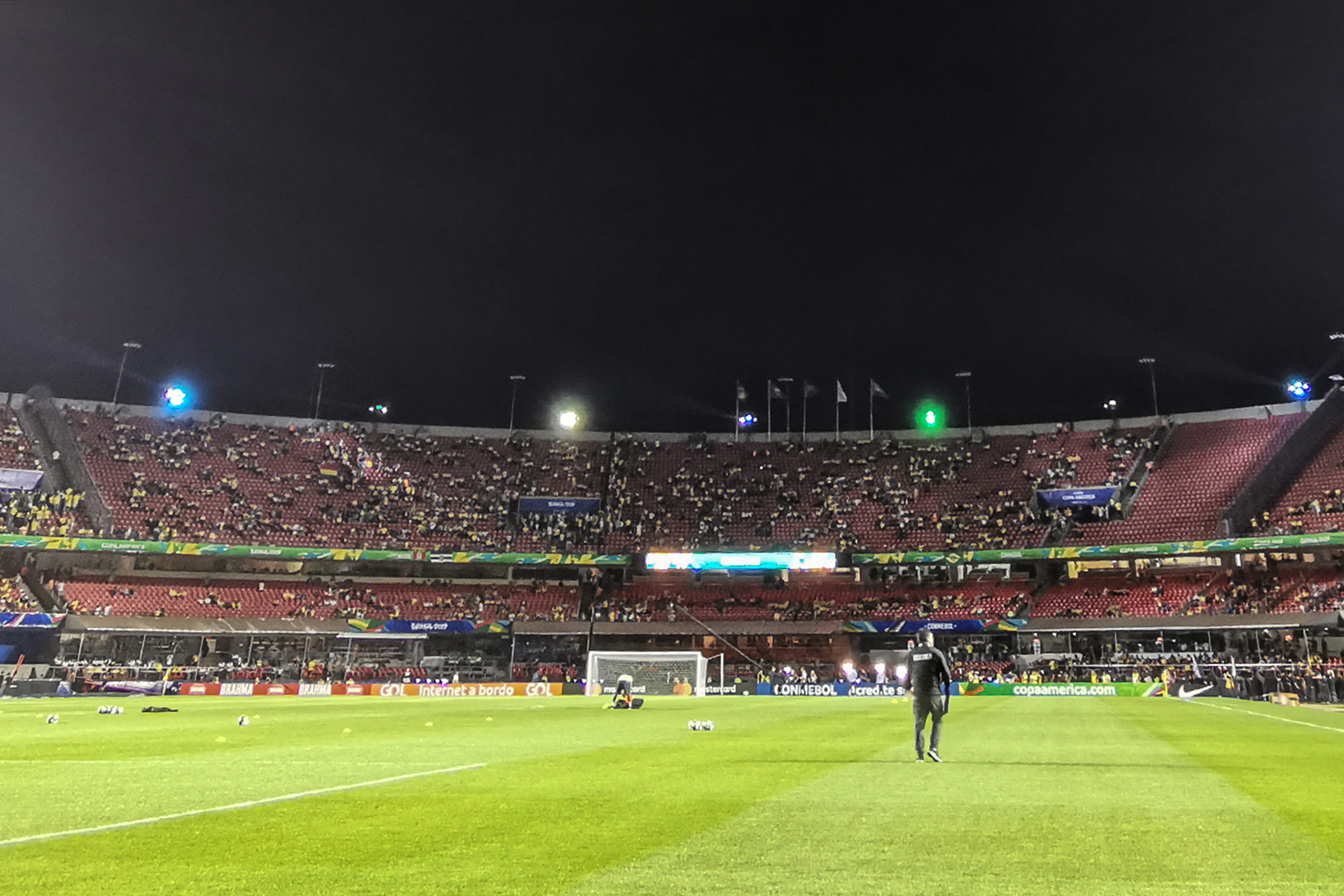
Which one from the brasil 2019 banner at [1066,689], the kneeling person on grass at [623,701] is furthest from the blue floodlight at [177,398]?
the brasil 2019 banner at [1066,689]

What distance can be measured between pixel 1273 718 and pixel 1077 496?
1638 inches

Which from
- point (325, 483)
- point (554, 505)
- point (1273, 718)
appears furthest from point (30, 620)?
point (1273, 718)

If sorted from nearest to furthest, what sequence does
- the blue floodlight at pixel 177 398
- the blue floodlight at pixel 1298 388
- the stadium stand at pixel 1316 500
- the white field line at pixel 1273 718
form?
the white field line at pixel 1273 718, the stadium stand at pixel 1316 500, the blue floodlight at pixel 1298 388, the blue floodlight at pixel 177 398

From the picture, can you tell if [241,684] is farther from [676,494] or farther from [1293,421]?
[1293,421]

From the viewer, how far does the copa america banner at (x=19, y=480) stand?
196 ft

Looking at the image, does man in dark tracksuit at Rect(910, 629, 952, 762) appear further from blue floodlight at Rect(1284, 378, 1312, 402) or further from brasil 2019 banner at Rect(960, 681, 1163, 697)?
blue floodlight at Rect(1284, 378, 1312, 402)

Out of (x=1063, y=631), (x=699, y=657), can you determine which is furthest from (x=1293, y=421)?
(x=699, y=657)

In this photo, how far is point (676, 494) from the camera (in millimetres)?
72812

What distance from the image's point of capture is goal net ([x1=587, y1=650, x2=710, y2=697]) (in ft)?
161

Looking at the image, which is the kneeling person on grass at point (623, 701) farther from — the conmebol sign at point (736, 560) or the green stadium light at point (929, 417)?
the green stadium light at point (929, 417)

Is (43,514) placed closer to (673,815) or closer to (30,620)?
(30,620)

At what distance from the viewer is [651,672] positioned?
164 feet

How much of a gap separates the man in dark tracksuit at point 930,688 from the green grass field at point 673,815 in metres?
0.55

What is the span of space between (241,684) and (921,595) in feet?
145
